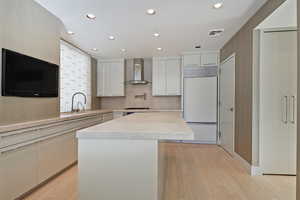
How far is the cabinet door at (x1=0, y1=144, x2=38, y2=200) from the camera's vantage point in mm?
1715

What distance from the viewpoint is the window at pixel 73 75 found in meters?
3.78

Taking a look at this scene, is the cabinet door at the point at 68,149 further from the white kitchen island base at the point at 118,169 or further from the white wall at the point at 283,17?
the white wall at the point at 283,17

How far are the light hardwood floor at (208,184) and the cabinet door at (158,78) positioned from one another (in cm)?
227

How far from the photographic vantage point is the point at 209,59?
4.58 meters

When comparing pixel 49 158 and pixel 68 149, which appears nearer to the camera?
pixel 49 158

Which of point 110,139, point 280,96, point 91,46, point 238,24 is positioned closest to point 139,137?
point 110,139

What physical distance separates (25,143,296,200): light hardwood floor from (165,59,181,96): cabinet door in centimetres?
222

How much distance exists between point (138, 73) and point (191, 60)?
1.58 metres

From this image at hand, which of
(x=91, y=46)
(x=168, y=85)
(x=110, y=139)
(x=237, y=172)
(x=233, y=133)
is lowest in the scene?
(x=237, y=172)

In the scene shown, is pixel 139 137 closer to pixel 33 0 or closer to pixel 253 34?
pixel 33 0

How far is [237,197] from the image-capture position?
2.02 m

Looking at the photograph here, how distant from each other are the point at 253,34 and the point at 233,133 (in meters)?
1.90

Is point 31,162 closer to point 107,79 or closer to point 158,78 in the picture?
point 107,79

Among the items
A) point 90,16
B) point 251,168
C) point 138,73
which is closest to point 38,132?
point 90,16
